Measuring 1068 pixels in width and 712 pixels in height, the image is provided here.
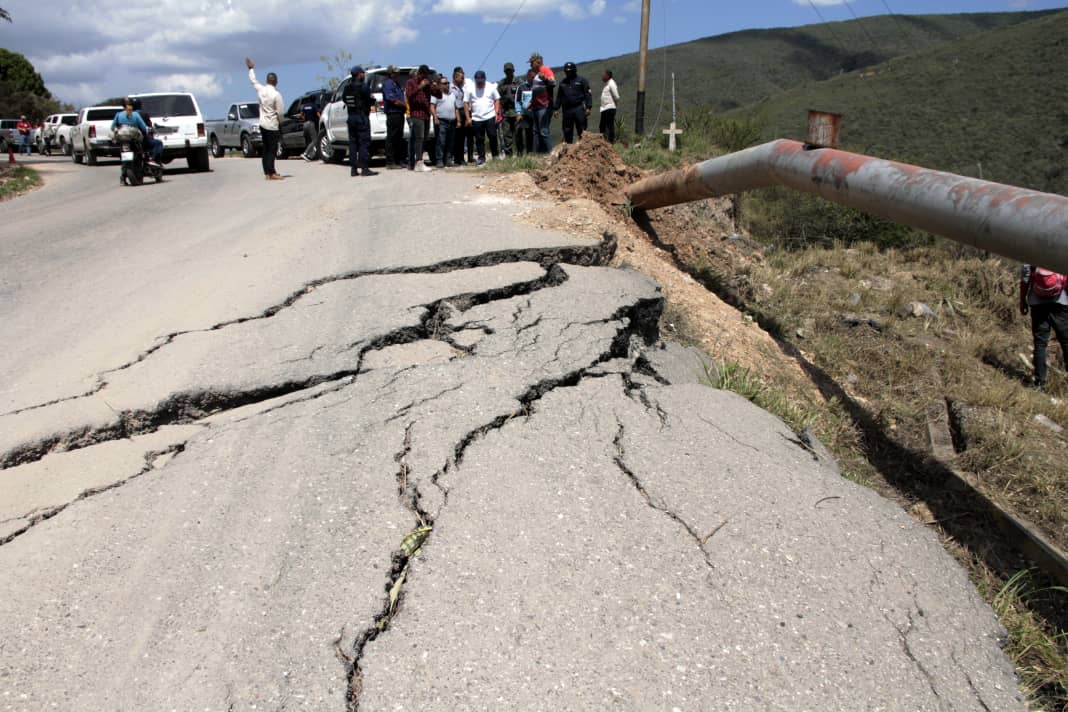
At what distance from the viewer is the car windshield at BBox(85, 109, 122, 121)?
21.6 meters

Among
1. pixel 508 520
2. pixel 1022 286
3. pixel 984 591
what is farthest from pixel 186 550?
pixel 1022 286

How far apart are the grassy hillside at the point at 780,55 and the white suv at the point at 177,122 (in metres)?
36.8

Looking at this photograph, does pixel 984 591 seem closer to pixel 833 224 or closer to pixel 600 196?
pixel 600 196

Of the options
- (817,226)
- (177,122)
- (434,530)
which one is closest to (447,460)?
(434,530)

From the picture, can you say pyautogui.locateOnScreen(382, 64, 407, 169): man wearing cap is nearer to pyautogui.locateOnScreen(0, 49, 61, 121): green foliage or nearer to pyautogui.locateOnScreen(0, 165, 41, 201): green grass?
pyautogui.locateOnScreen(0, 165, 41, 201): green grass

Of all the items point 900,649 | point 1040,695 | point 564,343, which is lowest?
point 1040,695

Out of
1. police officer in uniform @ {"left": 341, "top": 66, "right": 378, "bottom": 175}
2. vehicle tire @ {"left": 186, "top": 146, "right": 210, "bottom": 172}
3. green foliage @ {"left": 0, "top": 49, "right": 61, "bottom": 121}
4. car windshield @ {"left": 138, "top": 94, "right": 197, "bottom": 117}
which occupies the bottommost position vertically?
vehicle tire @ {"left": 186, "top": 146, "right": 210, "bottom": 172}

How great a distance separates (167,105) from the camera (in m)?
15.9

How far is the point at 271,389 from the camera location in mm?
3729

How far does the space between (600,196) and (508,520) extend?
6.12 metres

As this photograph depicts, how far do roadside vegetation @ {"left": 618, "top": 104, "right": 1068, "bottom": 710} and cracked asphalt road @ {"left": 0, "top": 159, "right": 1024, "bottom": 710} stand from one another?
31.0 inches

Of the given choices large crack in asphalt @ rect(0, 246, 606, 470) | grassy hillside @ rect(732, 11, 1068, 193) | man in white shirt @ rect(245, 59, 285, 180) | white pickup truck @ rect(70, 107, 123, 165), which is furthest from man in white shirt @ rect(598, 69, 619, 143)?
grassy hillside @ rect(732, 11, 1068, 193)

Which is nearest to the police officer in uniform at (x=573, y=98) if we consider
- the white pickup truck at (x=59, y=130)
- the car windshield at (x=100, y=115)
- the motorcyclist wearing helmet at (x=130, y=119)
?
the motorcyclist wearing helmet at (x=130, y=119)

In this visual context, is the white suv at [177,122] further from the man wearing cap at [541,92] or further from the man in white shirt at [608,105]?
the man in white shirt at [608,105]
